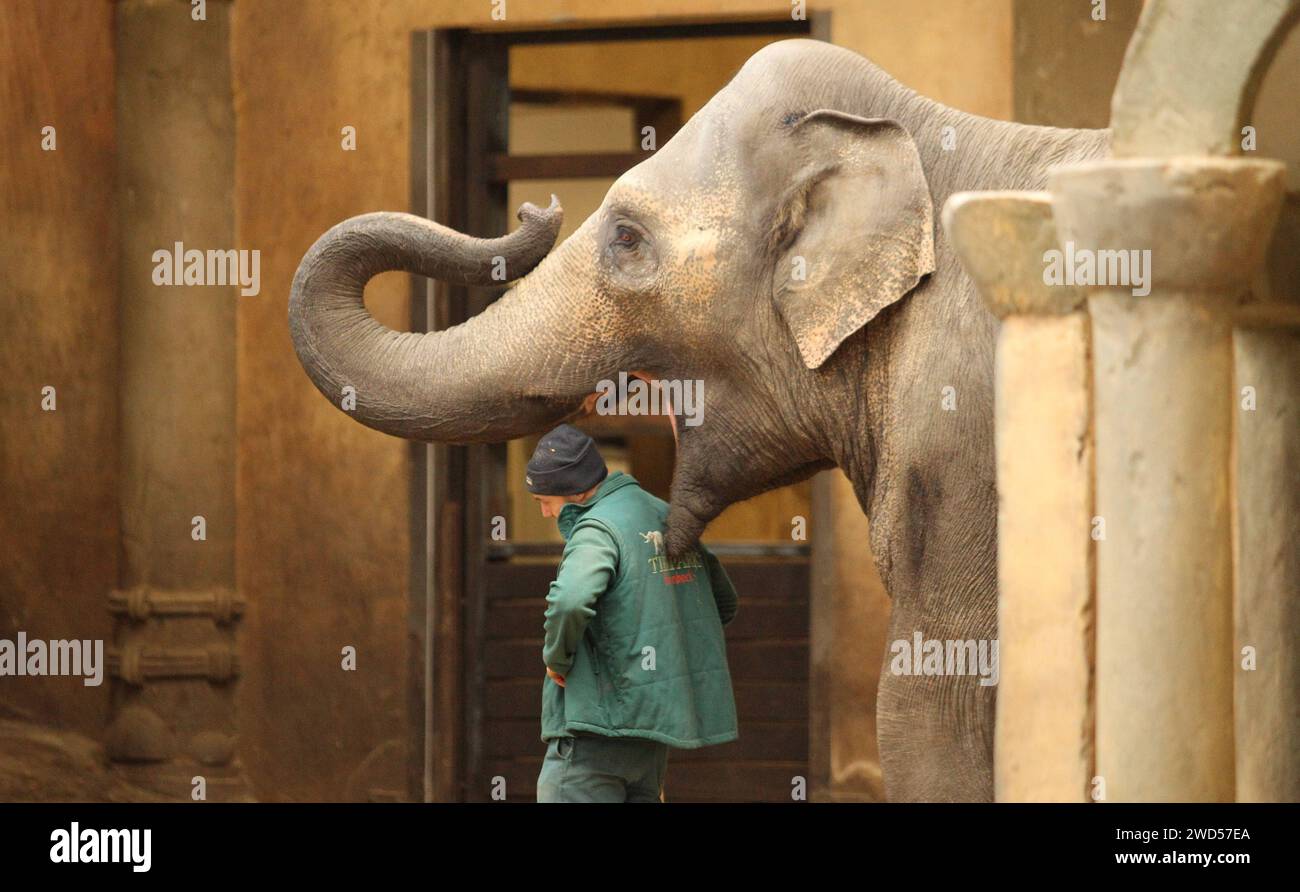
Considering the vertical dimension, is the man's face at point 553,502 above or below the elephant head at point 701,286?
below

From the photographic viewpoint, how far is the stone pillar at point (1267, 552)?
9.55 feet

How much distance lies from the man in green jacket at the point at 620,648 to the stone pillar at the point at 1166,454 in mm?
1713

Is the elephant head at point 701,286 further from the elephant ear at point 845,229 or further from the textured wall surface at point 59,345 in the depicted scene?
the textured wall surface at point 59,345

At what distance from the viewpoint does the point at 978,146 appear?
3.87 m

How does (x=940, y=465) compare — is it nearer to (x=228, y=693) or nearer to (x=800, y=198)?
(x=800, y=198)

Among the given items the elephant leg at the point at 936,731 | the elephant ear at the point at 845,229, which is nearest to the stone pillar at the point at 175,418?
the elephant ear at the point at 845,229

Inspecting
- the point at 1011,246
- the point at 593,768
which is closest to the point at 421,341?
the point at 593,768

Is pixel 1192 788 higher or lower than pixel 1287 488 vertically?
lower

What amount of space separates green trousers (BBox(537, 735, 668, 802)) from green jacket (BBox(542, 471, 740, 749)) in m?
0.06

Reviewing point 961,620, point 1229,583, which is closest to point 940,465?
point 961,620

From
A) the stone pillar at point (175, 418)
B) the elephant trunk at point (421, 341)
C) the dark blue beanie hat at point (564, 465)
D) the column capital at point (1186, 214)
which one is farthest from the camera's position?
the stone pillar at point (175, 418)

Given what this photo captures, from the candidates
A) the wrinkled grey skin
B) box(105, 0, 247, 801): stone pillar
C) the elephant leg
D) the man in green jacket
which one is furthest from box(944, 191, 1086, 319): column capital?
box(105, 0, 247, 801): stone pillar

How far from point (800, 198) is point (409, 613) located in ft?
11.8
